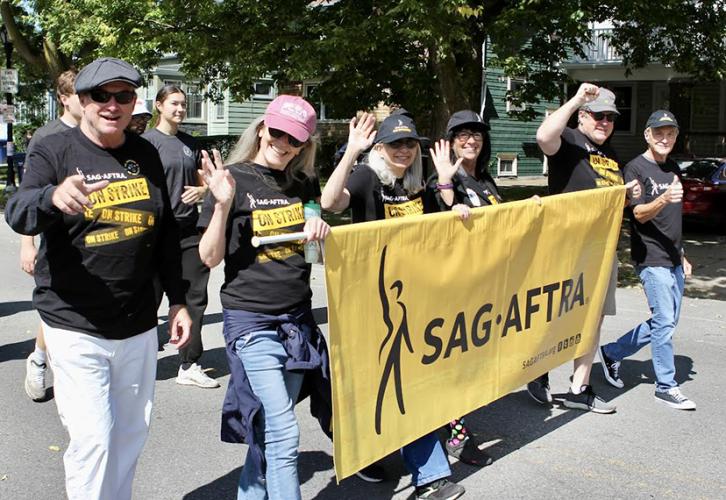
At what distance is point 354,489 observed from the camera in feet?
14.1

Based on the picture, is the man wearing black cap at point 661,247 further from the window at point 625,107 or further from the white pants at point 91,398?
the window at point 625,107

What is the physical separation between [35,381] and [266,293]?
115 inches

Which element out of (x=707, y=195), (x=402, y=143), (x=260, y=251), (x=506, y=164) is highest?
(x=402, y=143)

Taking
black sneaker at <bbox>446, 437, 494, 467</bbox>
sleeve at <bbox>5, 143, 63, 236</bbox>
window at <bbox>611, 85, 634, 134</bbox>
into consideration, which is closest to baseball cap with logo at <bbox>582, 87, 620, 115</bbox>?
black sneaker at <bbox>446, 437, 494, 467</bbox>

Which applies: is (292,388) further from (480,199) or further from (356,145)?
(480,199)

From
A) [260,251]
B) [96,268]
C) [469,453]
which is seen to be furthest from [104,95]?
[469,453]

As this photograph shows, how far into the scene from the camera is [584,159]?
17.5 ft

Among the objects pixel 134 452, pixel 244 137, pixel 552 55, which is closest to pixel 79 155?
pixel 244 137

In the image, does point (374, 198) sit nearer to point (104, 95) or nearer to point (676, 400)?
point (104, 95)

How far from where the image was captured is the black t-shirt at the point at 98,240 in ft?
10.1

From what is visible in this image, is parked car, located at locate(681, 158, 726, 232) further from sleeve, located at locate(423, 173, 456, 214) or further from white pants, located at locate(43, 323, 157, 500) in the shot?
white pants, located at locate(43, 323, 157, 500)

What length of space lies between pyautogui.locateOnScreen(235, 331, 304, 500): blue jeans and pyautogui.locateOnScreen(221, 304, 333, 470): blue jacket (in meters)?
0.03

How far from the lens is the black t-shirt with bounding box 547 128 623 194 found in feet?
17.4

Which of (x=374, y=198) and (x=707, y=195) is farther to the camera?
(x=707, y=195)
